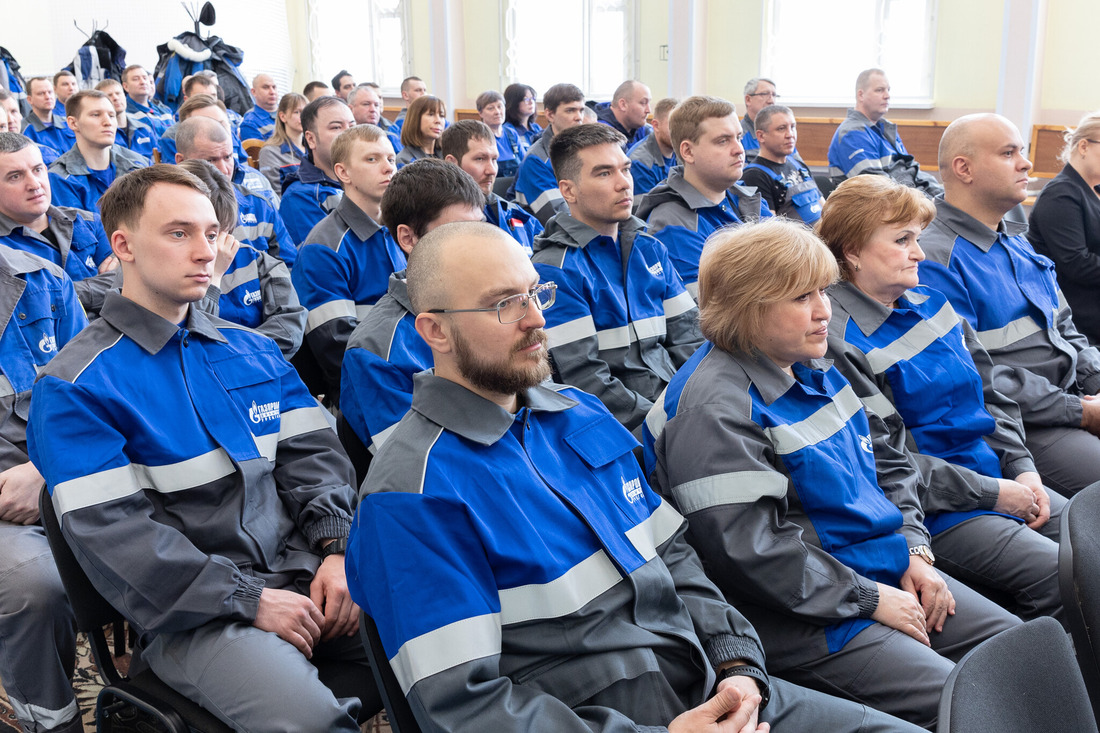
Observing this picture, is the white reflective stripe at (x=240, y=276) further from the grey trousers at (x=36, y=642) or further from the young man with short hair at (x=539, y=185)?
the young man with short hair at (x=539, y=185)

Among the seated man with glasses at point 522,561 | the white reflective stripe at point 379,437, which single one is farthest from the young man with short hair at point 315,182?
the seated man with glasses at point 522,561

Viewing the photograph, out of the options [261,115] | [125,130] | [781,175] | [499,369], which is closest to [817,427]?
[499,369]

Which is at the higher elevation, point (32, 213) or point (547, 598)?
point (32, 213)

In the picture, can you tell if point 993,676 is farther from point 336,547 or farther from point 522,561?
point 336,547

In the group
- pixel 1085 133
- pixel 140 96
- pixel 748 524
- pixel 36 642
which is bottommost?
pixel 36 642

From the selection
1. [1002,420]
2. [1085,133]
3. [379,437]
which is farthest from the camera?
[1085,133]

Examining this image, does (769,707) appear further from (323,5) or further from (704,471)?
(323,5)

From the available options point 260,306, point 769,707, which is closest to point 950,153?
point 769,707

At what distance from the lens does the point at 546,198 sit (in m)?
5.16

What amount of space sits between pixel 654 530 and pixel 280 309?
165 cm

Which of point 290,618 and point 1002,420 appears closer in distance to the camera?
point 290,618

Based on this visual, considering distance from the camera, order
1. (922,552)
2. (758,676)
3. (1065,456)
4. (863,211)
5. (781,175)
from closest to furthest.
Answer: (758,676)
(922,552)
(863,211)
(1065,456)
(781,175)

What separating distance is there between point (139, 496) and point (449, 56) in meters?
10.9

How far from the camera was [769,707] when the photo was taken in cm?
139
